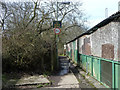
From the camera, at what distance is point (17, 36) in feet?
21.6

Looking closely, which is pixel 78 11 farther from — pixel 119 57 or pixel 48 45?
pixel 119 57

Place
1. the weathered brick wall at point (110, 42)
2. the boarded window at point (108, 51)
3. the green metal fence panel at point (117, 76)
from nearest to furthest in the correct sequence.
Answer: the green metal fence panel at point (117, 76) < the weathered brick wall at point (110, 42) < the boarded window at point (108, 51)

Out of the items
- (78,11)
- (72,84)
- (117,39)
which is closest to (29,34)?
(72,84)

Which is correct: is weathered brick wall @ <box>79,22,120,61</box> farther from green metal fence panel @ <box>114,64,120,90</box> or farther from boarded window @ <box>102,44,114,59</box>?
green metal fence panel @ <box>114,64,120,90</box>

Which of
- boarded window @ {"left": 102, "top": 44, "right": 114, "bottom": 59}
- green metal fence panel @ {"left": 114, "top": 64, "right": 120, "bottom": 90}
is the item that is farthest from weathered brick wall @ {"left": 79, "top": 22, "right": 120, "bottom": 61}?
green metal fence panel @ {"left": 114, "top": 64, "right": 120, "bottom": 90}

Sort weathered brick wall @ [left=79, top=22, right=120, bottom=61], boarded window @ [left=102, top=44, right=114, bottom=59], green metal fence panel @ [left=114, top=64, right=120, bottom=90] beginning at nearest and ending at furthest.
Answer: green metal fence panel @ [left=114, top=64, right=120, bottom=90], weathered brick wall @ [left=79, top=22, right=120, bottom=61], boarded window @ [left=102, top=44, right=114, bottom=59]

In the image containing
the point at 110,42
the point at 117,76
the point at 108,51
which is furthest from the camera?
the point at 108,51

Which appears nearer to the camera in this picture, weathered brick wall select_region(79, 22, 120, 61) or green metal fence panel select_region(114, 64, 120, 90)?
green metal fence panel select_region(114, 64, 120, 90)

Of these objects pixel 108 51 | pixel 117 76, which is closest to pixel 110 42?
pixel 108 51

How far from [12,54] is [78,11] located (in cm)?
1242

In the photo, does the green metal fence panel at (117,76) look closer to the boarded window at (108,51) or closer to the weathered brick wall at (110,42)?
the weathered brick wall at (110,42)

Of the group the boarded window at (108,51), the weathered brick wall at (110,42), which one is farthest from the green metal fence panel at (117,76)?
the boarded window at (108,51)

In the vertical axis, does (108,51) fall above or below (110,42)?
below

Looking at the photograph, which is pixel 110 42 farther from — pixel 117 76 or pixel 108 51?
pixel 117 76
